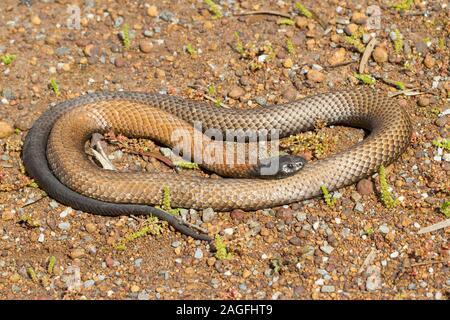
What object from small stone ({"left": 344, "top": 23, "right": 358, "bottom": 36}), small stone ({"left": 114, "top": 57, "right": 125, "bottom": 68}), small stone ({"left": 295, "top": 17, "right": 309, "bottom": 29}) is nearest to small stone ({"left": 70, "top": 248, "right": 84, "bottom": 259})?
small stone ({"left": 114, "top": 57, "right": 125, "bottom": 68})

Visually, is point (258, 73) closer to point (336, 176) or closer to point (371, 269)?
point (336, 176)

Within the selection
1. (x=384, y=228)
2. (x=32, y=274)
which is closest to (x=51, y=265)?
(x=32, y=274)

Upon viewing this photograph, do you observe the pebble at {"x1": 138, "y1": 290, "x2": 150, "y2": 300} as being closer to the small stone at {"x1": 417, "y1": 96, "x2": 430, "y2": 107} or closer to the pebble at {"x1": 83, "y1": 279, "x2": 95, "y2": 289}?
the pebble at {"x1": 83, "y1": 279, "x2": 95, "y2": 289}

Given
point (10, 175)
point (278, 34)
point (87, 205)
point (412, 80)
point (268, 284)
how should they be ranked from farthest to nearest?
point (278, 34), point (412, 80), point (10, 175), point (87, 205), point (268, 284)

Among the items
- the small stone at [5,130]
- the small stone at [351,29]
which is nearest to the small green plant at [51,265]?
the small stone at [5,130]

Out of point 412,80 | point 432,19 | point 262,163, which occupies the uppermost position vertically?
point 432,19

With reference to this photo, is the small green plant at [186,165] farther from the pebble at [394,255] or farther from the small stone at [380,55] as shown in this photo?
the small stone at [380,55]

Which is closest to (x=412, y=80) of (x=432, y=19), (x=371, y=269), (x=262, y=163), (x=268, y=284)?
(x=432, y=19)

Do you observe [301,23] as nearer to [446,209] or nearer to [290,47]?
[290,47]
